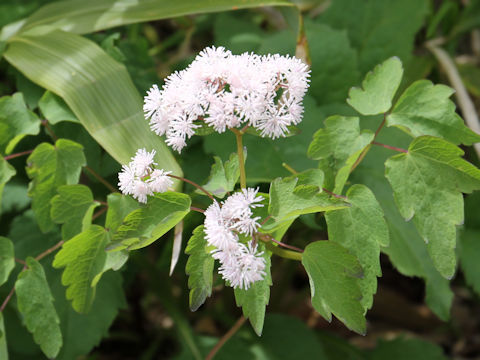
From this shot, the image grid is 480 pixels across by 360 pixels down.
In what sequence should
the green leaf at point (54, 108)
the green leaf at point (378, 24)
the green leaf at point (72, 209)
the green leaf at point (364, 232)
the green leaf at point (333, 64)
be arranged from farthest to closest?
the green leaf at point (378, 24) < the green leaf at point (333, 64) < the green leaf at point (54, 108) < the green leaf at point (72, 209) < the green leaf at point (364, 232)

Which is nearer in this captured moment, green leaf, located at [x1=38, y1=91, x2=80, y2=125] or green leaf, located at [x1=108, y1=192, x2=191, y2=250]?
green leaf, located at [x1=108, y1=192, x2=191, y2=250]

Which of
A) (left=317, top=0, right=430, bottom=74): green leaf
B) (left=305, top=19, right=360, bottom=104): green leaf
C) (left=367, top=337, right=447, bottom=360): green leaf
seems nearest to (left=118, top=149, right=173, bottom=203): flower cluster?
(left=305, top=19, right=360, bottom=104): green leaf

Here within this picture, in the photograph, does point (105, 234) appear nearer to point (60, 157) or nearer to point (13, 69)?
point (60, 157)

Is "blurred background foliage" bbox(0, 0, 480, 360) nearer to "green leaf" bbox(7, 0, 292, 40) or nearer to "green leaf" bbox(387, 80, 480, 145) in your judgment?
"green leaf" bbox(7, 0, 292, 40)

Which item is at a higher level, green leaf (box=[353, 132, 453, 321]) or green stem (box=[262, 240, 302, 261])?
green stem (box=[262, 240, 302, 261])

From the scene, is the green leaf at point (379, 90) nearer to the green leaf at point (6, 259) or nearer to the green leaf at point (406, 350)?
the green leaf at point (6, 259)

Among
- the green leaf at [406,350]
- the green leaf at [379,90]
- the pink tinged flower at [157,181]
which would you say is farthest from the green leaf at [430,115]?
the green leaf at [406,350]

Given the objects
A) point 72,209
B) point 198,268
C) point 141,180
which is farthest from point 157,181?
point 72,209
